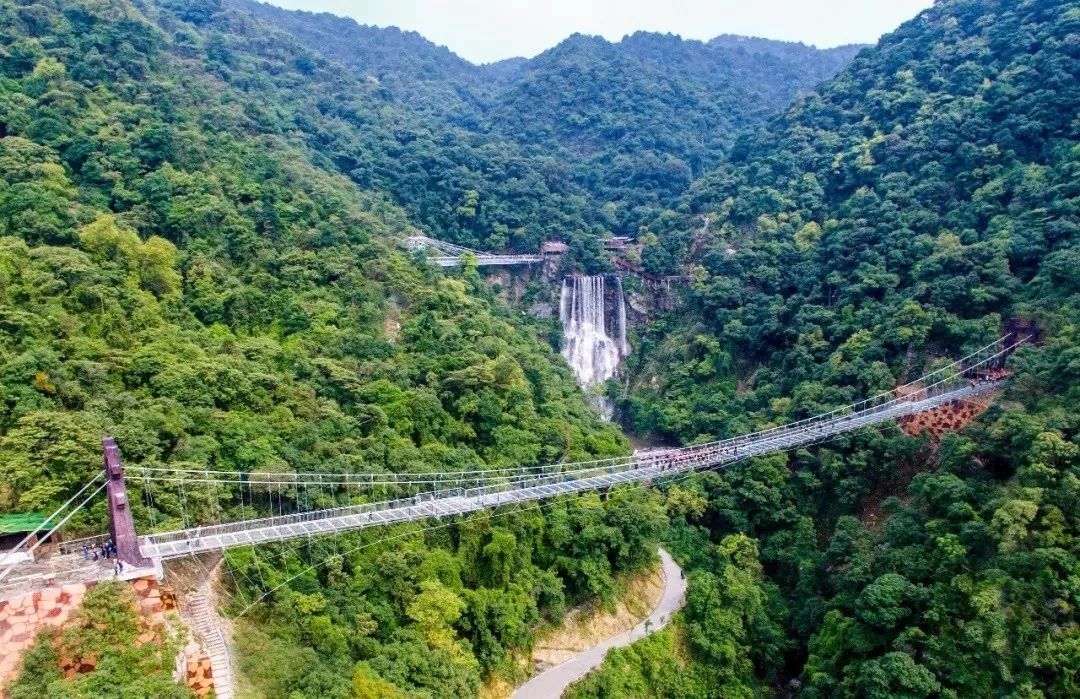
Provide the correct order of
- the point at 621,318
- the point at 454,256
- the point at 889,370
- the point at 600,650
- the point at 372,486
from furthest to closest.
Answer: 1. the point at 621,318
2. the point at 454,256
3. the point at 889,370
4. the point at 600,650
5. the point at 372,486

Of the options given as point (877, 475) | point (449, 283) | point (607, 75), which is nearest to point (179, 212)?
point (449, 283)

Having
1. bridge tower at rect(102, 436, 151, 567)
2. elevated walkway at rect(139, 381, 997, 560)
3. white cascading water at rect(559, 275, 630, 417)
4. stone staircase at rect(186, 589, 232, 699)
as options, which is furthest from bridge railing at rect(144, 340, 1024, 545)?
Answer: white cascading water at rect(559, 275, 630, 417)

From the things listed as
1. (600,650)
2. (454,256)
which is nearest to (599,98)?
(454,256)

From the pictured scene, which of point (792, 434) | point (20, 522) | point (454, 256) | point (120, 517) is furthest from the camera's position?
point (454, 256)

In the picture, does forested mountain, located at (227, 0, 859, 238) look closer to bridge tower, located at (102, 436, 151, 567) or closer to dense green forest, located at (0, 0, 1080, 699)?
dense green forest, located at (0, 0, 1080, 699)

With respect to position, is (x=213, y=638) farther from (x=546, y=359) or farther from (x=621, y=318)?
(x=621, y=318)

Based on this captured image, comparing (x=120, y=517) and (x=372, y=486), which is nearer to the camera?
(x=120, y=517)
